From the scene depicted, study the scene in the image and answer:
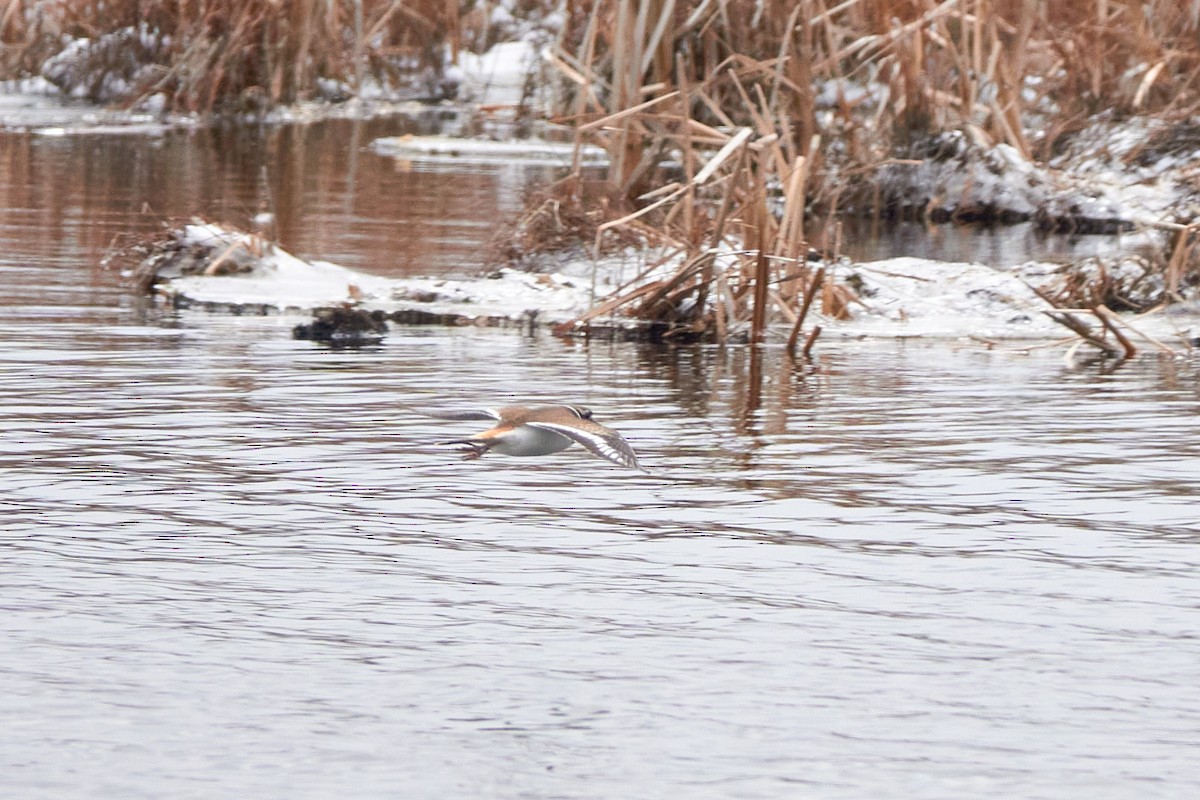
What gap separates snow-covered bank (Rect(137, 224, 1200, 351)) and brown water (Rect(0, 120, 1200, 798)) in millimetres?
1474

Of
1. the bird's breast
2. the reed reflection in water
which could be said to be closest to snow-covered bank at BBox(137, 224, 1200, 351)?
the reed reflection in water

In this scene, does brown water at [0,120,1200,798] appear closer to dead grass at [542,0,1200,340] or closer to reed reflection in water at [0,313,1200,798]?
reed reflection in water at [0,313,1200,798]

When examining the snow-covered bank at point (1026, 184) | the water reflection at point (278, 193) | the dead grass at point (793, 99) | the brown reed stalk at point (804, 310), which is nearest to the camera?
the brown reed stalk at point (804, 310)

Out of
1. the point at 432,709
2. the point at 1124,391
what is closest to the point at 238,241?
the point at 1124,391

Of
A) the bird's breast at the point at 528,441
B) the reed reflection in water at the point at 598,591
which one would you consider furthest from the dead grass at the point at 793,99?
the bird's breast at the point at 528,441

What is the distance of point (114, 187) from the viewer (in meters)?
22.8

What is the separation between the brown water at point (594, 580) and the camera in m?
5.41

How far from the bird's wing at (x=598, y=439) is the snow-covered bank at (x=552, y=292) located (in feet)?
17.8

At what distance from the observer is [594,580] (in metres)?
7.11

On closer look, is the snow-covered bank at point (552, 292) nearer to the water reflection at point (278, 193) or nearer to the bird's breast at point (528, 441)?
the water reflection at point (278, 193)

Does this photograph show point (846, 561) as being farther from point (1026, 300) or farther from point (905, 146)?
point (905, 146)

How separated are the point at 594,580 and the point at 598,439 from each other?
2.68 feet

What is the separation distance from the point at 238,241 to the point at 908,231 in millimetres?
8601

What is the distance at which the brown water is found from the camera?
17.8ft
